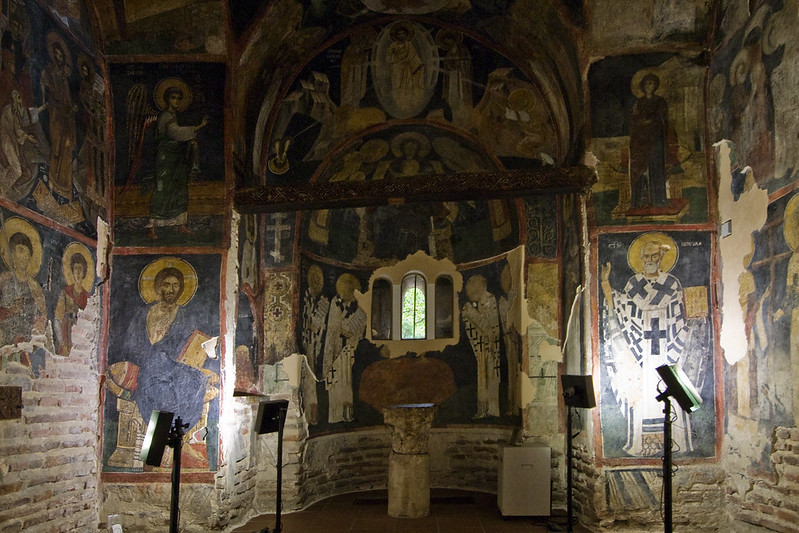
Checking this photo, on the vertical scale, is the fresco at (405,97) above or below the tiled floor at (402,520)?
above

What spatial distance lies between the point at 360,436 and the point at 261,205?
5.23 meters

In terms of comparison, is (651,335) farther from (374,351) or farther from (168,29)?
(168,29)

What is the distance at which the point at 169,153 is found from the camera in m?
9.49

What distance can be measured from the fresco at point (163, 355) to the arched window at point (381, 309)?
15.5ft

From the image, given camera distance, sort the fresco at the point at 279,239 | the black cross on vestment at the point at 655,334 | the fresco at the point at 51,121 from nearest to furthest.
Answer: the fresco at the point at 51,121 < the black cross on vestment at the point at 655,334 < the fresco at the point at 279,239

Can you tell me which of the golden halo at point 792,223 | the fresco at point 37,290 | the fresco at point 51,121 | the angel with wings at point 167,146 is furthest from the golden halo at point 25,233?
the golden halo at point 792,223

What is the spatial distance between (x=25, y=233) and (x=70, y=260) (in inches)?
36.4

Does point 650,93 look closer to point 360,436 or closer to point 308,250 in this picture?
point 308,250

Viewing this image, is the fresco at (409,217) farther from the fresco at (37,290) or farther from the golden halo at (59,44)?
the golden halo at (59,44)

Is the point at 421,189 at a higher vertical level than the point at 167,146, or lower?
lower

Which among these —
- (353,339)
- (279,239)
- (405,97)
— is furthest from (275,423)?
(405,97)

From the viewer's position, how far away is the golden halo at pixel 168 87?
9.52 m

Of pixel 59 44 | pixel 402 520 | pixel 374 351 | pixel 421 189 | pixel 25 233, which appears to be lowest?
pixel 402 520

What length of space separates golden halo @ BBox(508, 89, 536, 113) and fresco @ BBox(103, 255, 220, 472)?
537 cm
